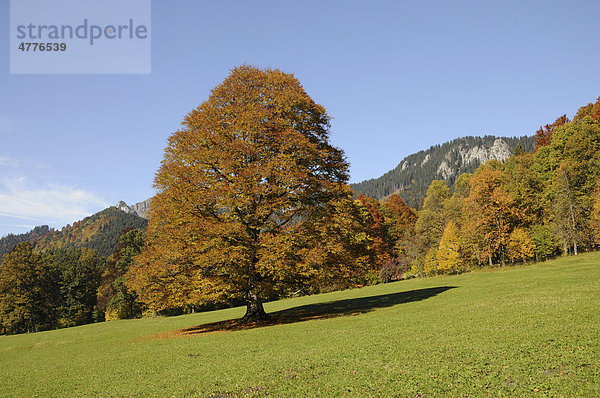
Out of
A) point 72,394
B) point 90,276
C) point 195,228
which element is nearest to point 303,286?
point 195,228

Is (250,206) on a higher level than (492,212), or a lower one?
lower

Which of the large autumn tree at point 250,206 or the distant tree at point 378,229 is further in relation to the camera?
the distant tree at point 378,229

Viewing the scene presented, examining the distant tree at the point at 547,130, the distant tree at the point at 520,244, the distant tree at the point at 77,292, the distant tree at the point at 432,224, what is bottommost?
the distant tree at the point at 77,292

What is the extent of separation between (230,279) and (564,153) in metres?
56.6

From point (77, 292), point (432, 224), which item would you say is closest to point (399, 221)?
point (432, 224)

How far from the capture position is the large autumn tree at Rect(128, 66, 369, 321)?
19.9m

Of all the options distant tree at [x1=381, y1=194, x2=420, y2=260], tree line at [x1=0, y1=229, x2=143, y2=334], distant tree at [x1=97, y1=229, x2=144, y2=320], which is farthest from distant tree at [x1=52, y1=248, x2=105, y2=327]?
distant tree at [x1=381, y1=194, x2=420, y2=260]

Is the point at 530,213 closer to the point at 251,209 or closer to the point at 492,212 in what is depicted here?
the point at 492,212

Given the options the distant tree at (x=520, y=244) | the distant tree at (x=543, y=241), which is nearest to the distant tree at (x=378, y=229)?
the distant tree at (x=520, y=244)

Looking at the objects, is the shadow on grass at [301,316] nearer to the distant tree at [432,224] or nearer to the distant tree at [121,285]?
the distant tree at [121,285]

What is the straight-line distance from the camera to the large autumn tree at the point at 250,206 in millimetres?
19903

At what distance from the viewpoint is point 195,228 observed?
20.2m

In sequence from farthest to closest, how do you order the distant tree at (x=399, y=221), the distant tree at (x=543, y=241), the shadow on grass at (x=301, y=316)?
the distant tree at (x=399, y=221), the distant tree at (x=543, y=241), the shadow on grass at (x=301, y=316)

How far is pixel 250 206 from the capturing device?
21.0 metres
